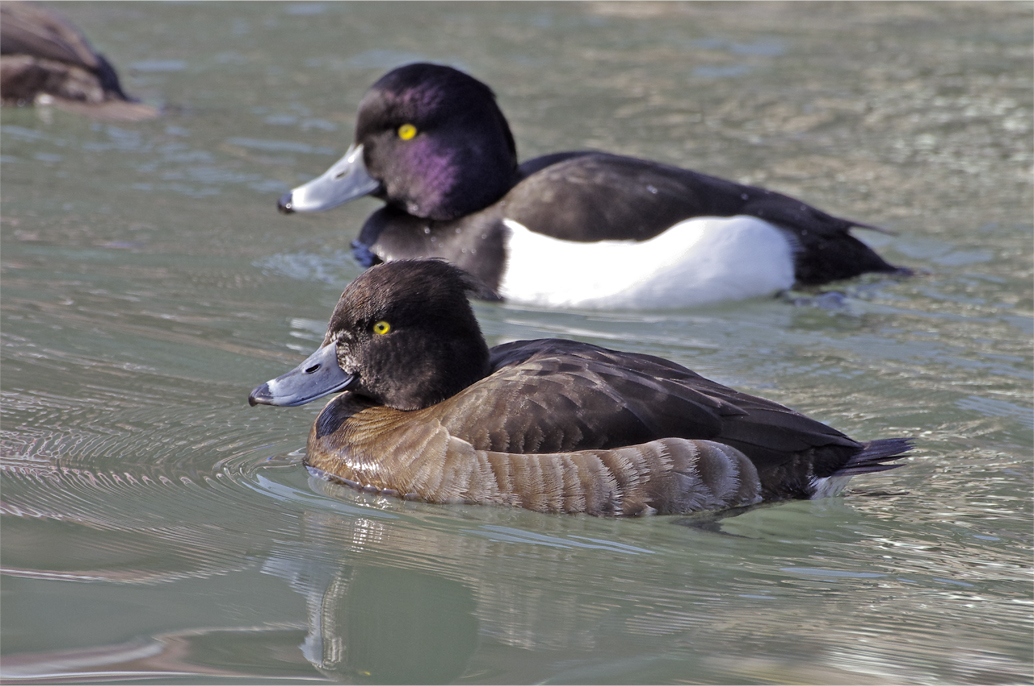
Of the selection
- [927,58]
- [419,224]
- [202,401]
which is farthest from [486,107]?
[927,58]

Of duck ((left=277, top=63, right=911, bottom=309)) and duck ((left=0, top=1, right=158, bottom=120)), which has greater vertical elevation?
duck ((left=0, top=1, right=158, bottom=120))

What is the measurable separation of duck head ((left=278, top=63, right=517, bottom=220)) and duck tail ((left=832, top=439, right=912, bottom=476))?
119 inches

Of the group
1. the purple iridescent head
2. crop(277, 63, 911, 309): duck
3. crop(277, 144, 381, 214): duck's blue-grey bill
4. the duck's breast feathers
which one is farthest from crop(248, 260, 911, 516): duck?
crop(277, 144, 381, 214): duck's blue-grey bill

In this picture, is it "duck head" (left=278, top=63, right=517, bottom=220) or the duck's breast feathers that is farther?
"duck head" (left=278, top=63, right=517, bottom=220)

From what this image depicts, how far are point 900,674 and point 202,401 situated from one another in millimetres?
2826

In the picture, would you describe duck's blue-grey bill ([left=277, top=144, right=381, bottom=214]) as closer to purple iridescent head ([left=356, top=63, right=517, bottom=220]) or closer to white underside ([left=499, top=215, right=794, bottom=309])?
purple iridescent head ([left=356, top=63, right=517, bottom=220])

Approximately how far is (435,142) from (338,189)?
0.61 m

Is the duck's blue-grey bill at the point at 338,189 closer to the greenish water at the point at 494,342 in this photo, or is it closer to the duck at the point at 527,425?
the greenish water at the point at 494,342

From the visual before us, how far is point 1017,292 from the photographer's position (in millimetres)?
6645

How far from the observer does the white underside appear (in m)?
6.36

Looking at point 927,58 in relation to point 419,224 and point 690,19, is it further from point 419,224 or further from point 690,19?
point 419,224

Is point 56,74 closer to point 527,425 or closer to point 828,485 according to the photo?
point 527,425

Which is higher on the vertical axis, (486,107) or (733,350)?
(486,107)

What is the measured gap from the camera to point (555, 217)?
20.9ft
